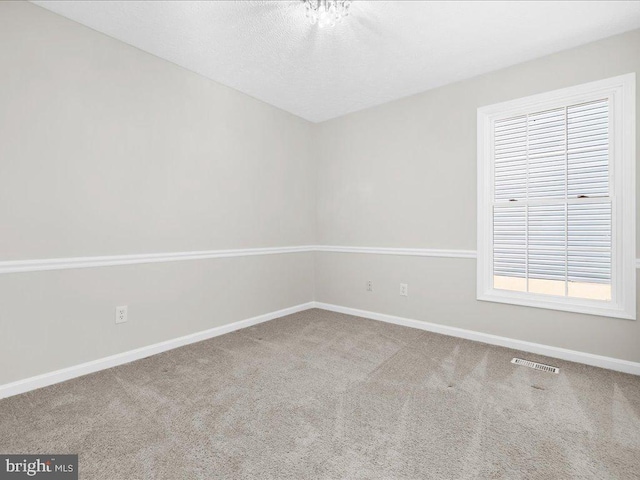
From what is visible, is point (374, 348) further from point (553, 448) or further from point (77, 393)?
point (77, 393)

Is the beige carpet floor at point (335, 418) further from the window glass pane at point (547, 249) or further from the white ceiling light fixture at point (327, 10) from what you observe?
the white ceiling light fixture at point (327, 10)

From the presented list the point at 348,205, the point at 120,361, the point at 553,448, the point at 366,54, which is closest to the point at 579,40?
the point at 366,54

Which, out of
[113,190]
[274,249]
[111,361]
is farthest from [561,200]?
[111,361]

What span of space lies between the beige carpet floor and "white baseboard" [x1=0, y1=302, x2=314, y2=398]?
0.09 metres

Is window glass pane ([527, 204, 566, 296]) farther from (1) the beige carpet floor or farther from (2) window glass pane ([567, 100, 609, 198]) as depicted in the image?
(1) the beige carpet floor

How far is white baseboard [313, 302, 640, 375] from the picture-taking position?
2311mm

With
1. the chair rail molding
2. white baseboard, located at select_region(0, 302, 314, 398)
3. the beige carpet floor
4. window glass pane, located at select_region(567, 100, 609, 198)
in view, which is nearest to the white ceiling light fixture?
window glass pane, located at select_region(567, 100, 609, 198)

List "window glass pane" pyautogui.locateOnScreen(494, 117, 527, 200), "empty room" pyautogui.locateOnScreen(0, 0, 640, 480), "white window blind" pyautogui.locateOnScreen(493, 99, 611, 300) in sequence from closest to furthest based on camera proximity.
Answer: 1. "empty room" pyautogui.locateOnScreen(0, 0, 640, 480)
2. "white window blind" pyautogui.locateOnScreen(493, 99, 611, 300)
3. "window glass pane" pyautogui.locateOnScreen(494, 117, 527, 200)

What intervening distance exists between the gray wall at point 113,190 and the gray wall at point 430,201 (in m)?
0.97

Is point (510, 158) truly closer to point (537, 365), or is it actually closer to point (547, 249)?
point (547, 249)

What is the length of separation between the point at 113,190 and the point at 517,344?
353 cm

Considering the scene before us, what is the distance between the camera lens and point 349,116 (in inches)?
151

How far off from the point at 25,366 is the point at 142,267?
35.7 inches

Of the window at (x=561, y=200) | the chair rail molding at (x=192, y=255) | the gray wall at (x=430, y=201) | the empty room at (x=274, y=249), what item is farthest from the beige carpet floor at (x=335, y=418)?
the chair rail molding at (x=192, y=255)
